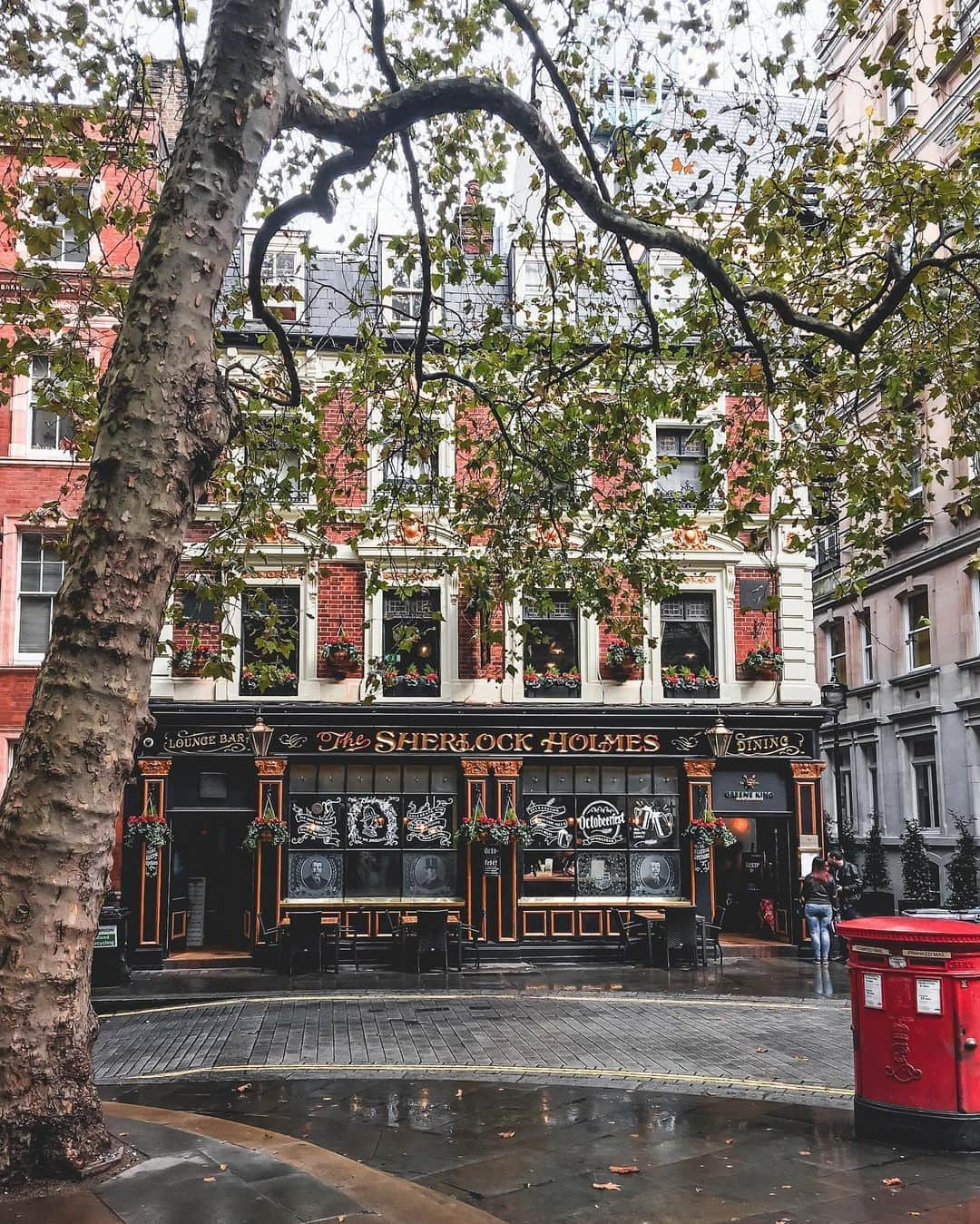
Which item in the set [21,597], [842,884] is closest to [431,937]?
[842,884]

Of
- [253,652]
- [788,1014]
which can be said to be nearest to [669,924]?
[788,1014]

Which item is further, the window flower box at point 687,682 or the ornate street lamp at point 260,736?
the window flower box at point 687,682

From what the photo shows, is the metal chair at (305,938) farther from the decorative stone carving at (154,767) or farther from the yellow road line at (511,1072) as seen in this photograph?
the yellow road line at (511,1072)

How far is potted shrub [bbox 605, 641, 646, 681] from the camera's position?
20.2 m

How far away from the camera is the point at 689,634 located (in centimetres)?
2122

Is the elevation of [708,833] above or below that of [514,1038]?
above

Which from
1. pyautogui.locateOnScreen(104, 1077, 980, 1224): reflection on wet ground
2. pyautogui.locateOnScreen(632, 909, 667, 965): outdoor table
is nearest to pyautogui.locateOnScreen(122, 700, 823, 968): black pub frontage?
pyautogui.locateOnScreen(632, 909, 667, 965): outdoor table

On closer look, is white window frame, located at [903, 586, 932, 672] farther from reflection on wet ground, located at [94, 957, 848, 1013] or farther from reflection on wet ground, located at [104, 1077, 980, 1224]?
reflection on wet ground, located at [104, 1077, 980, 1224]

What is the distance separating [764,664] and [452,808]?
6.62m

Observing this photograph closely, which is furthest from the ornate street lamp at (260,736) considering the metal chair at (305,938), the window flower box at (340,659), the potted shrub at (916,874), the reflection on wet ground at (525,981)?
the potted shrub at (916,874)

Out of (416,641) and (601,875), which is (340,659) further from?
(601,875)

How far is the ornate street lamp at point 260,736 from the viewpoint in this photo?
18.9 metres

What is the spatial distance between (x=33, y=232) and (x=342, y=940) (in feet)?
43.9

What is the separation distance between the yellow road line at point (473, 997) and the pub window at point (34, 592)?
8.04 m
